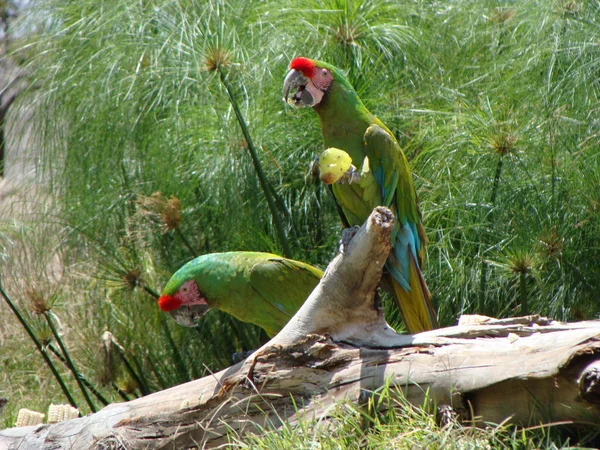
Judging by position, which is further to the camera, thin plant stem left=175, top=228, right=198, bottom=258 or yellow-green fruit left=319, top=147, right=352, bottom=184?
thin plant stem left=175, top=228, right=198, bottom=258

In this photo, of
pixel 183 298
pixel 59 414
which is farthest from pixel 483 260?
pixel 59 414

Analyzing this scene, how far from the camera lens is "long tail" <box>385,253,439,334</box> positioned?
2145 mm

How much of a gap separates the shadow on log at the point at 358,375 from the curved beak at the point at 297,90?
0.64 metres

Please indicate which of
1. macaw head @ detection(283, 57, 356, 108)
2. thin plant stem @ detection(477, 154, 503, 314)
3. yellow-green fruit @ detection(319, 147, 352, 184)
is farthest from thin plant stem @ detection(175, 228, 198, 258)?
yellow-green fruit @ detection(319, 147, 352, 184)

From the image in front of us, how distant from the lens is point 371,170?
2117 millimetres

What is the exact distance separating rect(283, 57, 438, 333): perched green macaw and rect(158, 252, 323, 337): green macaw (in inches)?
12.3

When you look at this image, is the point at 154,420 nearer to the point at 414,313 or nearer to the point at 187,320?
the point at 187,320

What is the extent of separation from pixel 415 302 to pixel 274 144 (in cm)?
113

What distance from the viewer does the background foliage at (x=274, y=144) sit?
263cm

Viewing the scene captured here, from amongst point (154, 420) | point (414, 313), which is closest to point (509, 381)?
point (414, 313)

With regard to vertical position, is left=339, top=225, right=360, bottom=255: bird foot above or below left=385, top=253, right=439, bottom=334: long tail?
above

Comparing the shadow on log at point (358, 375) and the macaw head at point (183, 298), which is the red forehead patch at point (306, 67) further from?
the macaw head at point (183, 298)

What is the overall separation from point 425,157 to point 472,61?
0.61 m

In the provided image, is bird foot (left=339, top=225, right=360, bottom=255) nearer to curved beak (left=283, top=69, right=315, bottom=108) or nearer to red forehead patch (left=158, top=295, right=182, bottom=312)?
curved beak (left=283, top=69, right=315, bottom=108)
